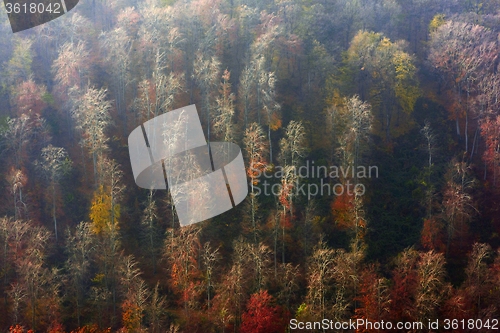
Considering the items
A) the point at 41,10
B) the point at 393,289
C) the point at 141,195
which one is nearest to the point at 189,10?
the point at 41,10

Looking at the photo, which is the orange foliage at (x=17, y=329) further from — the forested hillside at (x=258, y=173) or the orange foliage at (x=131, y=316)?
the orange foliage at (x=131, y=316)

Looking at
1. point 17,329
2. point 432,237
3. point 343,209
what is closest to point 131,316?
point 17,329

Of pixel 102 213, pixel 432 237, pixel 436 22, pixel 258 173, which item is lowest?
pixel 432 237

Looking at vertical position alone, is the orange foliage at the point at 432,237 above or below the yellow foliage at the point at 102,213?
below

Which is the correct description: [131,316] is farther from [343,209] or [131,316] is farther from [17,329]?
[343,209]

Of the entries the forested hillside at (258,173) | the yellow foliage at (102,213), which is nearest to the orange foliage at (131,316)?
the forested hillside at (258,173)

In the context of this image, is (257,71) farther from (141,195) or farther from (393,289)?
(393,289)

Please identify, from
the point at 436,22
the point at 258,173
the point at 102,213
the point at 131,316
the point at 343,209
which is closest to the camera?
the point at 131,316

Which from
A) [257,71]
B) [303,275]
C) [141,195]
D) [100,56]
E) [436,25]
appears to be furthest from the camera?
[436,25]
